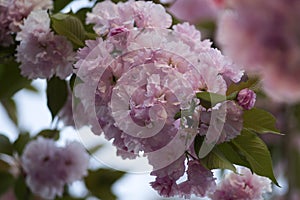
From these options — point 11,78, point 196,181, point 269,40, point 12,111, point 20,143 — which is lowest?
point 12,111

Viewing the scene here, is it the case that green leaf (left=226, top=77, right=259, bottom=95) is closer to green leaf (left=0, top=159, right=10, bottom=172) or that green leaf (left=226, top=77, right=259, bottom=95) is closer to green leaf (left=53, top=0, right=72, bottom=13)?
green leaf (left=53, top=0, right=72, bottom=13)

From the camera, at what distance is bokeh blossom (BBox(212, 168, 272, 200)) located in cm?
89

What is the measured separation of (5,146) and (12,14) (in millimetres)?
369

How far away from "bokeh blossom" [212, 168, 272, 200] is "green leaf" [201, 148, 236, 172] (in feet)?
→ 0.30

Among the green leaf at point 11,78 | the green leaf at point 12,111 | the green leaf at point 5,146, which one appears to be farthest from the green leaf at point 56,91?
the green leaf at point 12,111

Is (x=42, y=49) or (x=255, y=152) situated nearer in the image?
(x=255, y=152)

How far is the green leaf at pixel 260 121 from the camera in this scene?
0.83m

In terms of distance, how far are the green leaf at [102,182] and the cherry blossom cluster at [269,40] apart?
0.93 meters

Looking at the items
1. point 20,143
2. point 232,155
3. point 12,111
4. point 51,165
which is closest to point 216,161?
point 232,155

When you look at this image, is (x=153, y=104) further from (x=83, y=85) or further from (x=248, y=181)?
(x=248, y=181)

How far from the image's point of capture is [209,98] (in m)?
A: 0.74

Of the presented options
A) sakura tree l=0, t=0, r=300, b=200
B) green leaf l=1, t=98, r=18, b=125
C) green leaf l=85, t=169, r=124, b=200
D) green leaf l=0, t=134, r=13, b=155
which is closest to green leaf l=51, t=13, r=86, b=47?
sakura tree l=0, t=0, r=300, b=200

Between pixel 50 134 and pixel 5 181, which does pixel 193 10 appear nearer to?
pixel 50 134

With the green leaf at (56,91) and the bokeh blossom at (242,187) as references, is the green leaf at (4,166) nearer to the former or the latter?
the green leaf at (56,91)
